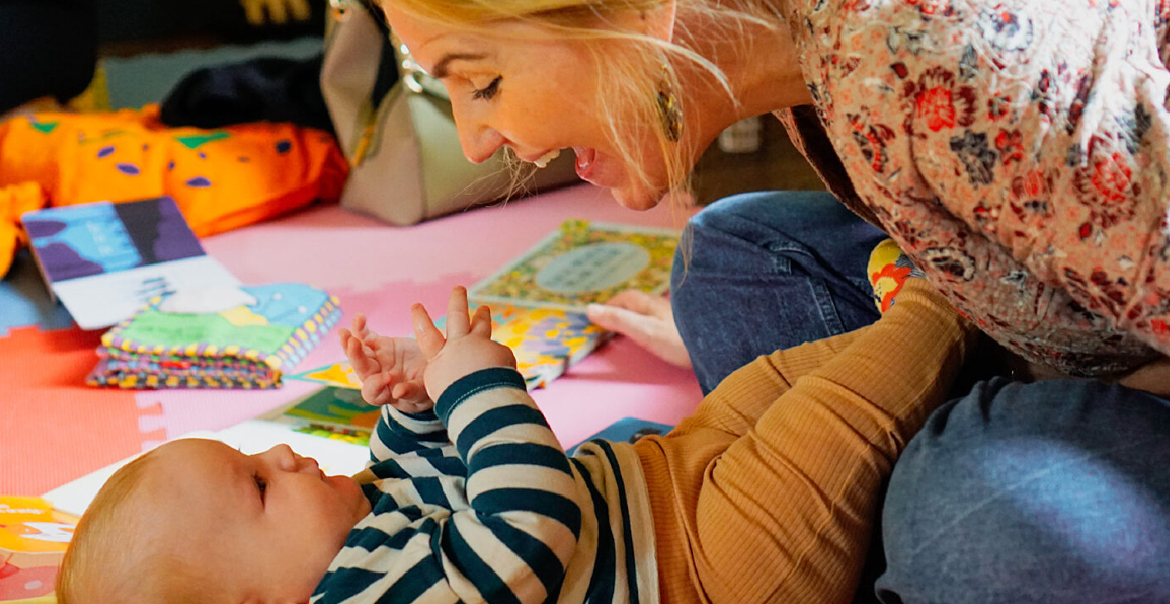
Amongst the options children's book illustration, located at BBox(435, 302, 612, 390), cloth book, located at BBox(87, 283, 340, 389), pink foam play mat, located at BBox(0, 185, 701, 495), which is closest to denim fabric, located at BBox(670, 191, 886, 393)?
pink foam play mat, located at BBox(0, 185, 701, 495)

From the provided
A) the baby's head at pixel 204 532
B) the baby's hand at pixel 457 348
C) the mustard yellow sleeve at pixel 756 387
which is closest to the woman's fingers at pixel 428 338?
the baby's hand at pixel 457 348

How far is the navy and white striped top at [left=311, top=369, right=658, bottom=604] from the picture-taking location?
2.15 feet

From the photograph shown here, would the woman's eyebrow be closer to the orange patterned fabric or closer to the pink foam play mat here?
the pink foam play mat

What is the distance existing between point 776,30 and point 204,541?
1.91ft

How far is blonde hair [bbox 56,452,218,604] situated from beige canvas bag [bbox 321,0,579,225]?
1146 millimetres

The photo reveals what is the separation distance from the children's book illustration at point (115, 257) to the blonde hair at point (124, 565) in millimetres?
772

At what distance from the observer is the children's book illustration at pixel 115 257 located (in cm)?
145

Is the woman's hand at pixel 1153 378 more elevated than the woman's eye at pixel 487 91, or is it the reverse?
the woman's eye at pixel 487 91

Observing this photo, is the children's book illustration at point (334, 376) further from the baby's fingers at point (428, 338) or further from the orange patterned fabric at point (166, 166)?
the orange patterned fabric at point (166, 166)

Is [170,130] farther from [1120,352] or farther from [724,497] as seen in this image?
[1120,352]

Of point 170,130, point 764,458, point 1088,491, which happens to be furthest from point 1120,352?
point 170,130

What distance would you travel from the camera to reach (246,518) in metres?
0.73

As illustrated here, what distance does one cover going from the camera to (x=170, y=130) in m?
1.98

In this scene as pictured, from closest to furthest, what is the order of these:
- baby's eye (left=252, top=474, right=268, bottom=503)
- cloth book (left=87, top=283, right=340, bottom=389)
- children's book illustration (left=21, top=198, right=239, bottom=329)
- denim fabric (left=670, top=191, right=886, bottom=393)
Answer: baby's eye (left=252, top=474, right=268, bottom=503), denim fabric (left=670, top=191, right=886, bottom=393), cloth book (left=87, top=283, right=340, bottom=389), children's book illustration (left=21, top=198, right=239, bottom=329)
